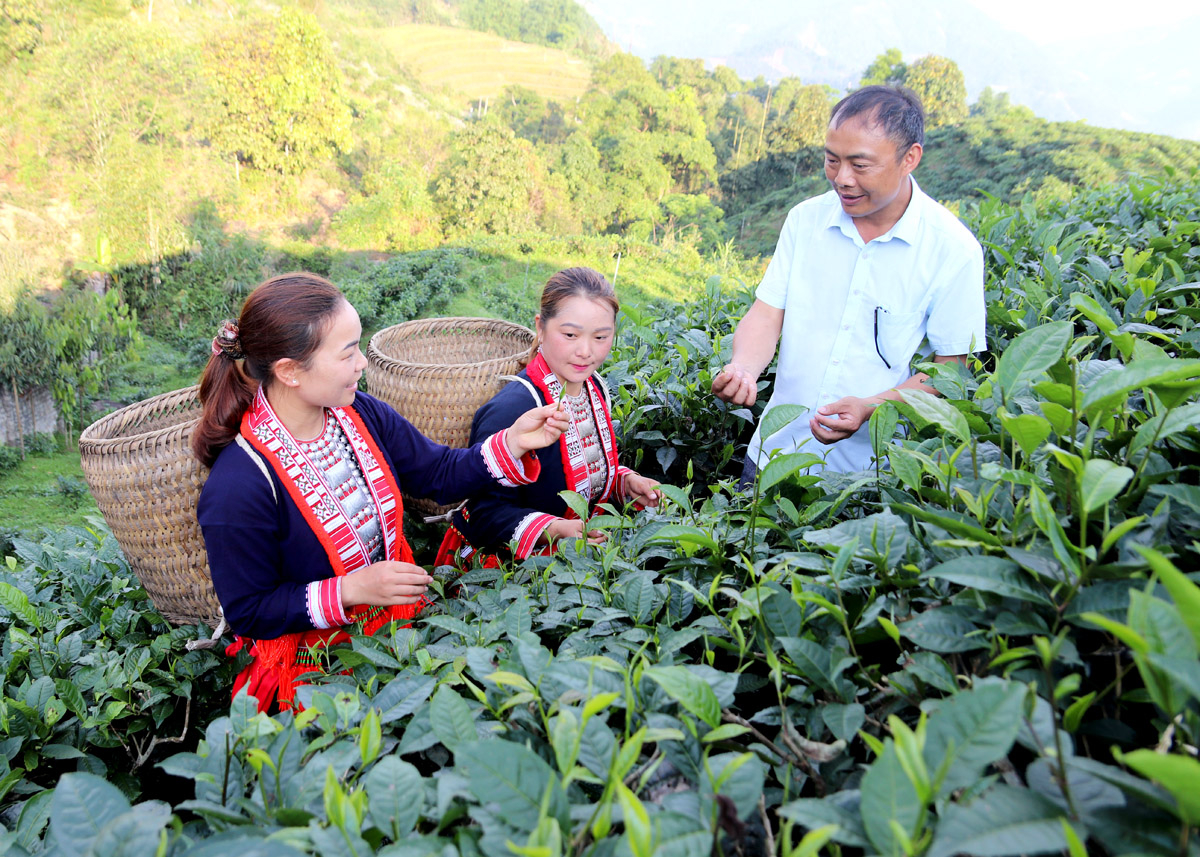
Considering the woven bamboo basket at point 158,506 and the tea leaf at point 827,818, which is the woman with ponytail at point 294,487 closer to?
the woven bamboo basket at point 158,506

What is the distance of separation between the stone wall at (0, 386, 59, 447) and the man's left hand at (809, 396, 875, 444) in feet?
47.6

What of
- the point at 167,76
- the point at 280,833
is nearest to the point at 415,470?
the point at 280,833

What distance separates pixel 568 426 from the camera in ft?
6.68

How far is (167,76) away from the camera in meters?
22.9

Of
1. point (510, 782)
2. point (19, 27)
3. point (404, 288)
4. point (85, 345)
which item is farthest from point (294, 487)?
point (19, 27)

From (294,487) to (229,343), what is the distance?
0.38 metres

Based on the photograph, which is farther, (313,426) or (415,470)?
(415,470)

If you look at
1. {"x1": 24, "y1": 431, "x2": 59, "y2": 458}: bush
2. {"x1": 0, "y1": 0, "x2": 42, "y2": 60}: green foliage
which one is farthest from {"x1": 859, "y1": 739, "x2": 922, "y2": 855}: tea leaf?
{"x1": 0, "y1": 0, "x2": 42, "y2": 60}: green foliage

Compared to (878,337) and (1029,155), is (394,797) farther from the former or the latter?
(1029,155)

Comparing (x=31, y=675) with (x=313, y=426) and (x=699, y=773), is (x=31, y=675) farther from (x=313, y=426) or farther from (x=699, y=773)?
(x=699, y=773)

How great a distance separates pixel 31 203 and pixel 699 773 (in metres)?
23.7

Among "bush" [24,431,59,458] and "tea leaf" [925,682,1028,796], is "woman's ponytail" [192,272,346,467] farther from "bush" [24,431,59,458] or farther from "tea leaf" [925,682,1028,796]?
"bush" [24,431,59,458]

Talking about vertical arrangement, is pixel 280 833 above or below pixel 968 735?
below

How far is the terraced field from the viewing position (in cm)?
3925
